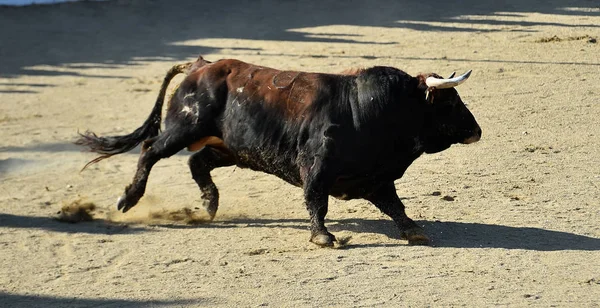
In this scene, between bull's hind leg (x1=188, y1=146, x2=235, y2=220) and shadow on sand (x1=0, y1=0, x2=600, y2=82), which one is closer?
bull's hind leg (x1=188, y1=146, x2=235, y2=220)

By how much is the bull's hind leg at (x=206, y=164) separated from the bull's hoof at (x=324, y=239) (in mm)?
1406

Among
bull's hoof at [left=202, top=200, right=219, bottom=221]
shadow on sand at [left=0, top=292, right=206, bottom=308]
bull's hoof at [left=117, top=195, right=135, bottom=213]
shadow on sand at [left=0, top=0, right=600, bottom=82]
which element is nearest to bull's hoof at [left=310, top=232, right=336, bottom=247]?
bull's hoof at [left=202, top=200, right=219, bottom=221]

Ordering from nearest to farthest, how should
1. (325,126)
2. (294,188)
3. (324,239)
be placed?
(324,239) < (325,126) < (294,188)

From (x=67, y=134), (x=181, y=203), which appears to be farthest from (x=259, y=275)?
(x=67, y=134)

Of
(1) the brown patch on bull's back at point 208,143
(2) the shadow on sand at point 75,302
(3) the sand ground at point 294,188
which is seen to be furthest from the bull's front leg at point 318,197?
(2) the shadow on sand at point 75,302

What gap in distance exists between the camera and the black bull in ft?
28.1

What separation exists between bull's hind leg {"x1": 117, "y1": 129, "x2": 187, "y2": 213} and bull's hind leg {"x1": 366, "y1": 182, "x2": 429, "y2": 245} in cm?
169

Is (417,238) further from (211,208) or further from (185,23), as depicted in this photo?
(185,23)

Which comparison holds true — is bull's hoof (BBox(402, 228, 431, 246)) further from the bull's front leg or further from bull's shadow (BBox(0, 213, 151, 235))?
bull's shadow (BBox(0, 213, 151, 235))

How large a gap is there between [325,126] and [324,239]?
847mm

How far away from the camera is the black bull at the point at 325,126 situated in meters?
8.57

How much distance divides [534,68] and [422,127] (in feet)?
22.5

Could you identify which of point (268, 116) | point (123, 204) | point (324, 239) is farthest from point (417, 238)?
point (123, 204)

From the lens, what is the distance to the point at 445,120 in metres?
8.74
